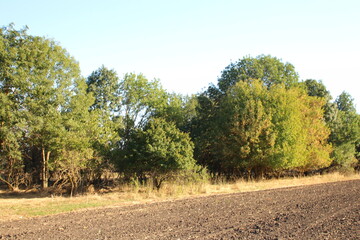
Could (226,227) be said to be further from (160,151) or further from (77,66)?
(77,66)

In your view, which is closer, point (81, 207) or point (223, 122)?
point (81, 207)

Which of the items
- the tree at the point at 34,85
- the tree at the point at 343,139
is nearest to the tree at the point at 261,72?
the tree at the point at 343,139

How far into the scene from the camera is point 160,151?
72.5 ft

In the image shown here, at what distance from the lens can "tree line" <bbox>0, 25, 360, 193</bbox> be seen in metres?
22.6

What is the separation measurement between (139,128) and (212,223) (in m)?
15.5

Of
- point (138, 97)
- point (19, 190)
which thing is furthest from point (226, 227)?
point (138, 97)

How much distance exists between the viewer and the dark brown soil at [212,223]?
8.55 m

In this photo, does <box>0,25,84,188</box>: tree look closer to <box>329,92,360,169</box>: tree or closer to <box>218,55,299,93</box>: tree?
<box>218,55,299,93</box>: tree

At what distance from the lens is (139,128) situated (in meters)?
24.9

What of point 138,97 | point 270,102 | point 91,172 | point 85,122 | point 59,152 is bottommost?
point 91,172

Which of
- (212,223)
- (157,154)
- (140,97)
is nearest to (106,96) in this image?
(140,97)

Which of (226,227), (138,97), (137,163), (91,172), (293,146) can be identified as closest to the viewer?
(226,227)

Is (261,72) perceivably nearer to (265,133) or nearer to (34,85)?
(265,133)

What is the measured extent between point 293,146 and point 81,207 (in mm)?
19520
